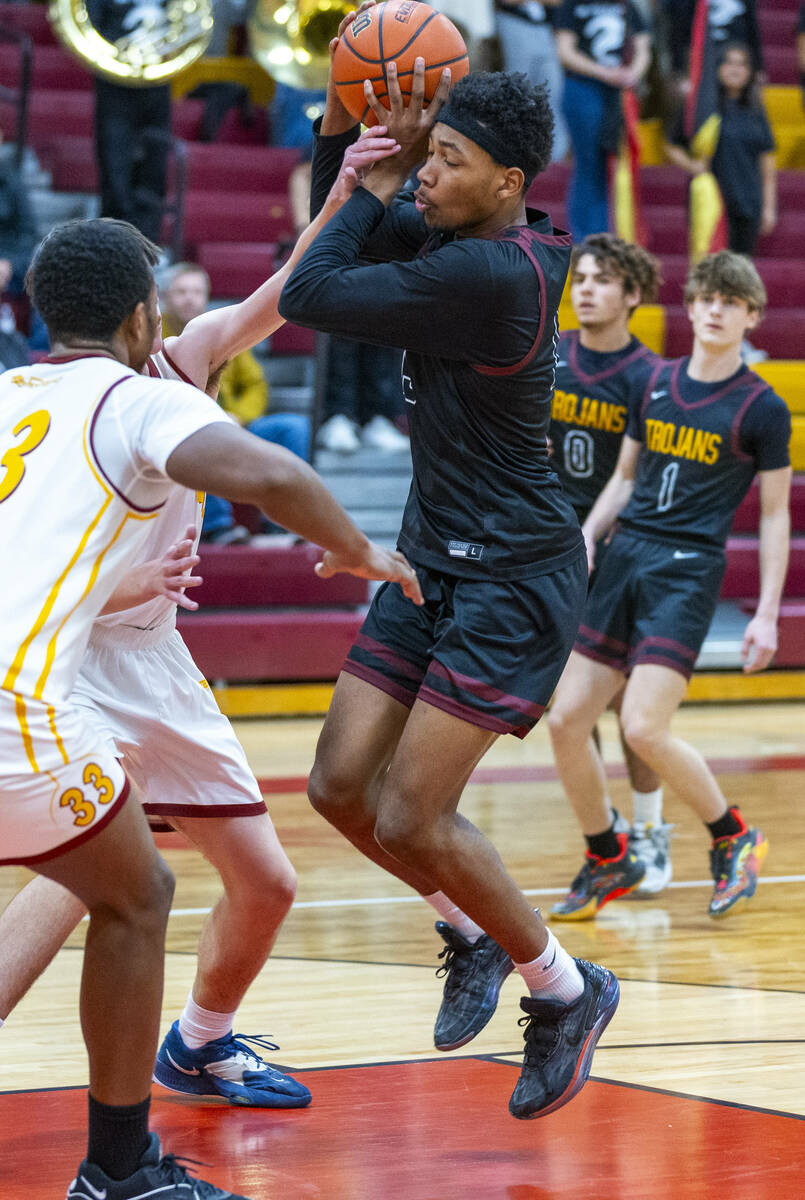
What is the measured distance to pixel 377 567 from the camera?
270 centimetres

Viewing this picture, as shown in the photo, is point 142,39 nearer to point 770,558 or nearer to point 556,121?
point 556,121

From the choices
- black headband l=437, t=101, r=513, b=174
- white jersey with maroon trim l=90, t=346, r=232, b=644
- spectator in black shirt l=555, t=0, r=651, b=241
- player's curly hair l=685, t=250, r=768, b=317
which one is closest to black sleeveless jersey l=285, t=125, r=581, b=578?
black headband l=437, t=101, r=513, b=174

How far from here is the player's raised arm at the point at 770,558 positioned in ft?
16.8

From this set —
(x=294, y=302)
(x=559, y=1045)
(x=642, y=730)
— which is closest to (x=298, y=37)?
(x=642, y=730)

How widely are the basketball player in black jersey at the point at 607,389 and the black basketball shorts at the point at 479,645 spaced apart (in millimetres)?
2080

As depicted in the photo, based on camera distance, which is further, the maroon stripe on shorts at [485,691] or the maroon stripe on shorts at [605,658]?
the maroon stripe on shorts at [605,658]

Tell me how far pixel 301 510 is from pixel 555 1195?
4.17 feet

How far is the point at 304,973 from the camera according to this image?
450 centimetres

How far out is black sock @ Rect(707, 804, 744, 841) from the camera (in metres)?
5.23

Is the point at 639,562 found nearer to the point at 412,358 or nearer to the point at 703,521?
the point at 703,521

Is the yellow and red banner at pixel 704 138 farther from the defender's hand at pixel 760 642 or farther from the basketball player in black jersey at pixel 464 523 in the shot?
the basketball player in black jersey at pixel 464 523

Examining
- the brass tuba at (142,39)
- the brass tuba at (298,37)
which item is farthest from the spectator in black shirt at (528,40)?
the brass tuba at (142,39)

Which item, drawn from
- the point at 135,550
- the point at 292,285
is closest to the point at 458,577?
Result: the point at 292,285

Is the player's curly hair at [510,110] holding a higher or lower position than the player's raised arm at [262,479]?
higher
